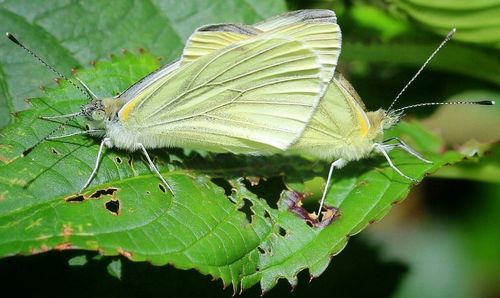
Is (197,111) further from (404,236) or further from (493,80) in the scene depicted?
(404,236)

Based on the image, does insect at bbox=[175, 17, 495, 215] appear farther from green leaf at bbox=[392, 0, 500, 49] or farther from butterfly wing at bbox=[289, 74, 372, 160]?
green leaf at bbox=[392, 0, 500, 49]

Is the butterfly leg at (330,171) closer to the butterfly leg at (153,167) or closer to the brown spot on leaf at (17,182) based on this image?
the butterfly leg at (153,167)

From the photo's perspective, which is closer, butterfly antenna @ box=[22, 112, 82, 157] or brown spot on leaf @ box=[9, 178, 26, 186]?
brown spot on leaf @ box=[9, 178, 26, 186]

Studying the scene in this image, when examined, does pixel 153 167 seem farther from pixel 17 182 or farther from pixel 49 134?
pixel 17 182

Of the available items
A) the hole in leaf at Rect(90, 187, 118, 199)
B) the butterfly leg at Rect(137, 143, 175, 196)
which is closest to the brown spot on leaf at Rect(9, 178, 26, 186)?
the hole in leaf at Rect(90, 187, 118, 199)

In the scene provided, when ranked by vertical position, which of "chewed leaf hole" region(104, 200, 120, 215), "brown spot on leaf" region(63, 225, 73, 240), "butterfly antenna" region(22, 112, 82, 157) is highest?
"butterfly antenna" region(22, 112, 82, 157)

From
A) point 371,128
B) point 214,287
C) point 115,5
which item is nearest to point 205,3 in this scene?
point 115,5

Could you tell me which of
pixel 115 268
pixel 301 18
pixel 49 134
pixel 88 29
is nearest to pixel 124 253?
pixel 115 268
